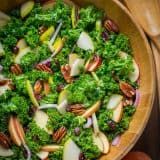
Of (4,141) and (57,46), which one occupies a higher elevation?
(57,46)

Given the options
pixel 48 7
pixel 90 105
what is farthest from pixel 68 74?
pixel 48 7

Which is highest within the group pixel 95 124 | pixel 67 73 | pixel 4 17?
pixel 4 17

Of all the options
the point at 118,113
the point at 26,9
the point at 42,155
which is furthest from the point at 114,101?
the point at 26,9

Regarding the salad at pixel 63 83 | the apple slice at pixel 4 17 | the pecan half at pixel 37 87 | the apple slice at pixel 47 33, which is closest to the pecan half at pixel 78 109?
the salad at pixel 63 83

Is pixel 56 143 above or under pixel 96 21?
under

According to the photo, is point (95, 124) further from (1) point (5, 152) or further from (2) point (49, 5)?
(2) point (49, 5)

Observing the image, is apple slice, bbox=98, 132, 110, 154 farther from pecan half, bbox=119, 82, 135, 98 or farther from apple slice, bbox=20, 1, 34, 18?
apple slice, bbox=20, 1, 34, 18

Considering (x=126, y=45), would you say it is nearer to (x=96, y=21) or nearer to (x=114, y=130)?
(x=96, y=21)
